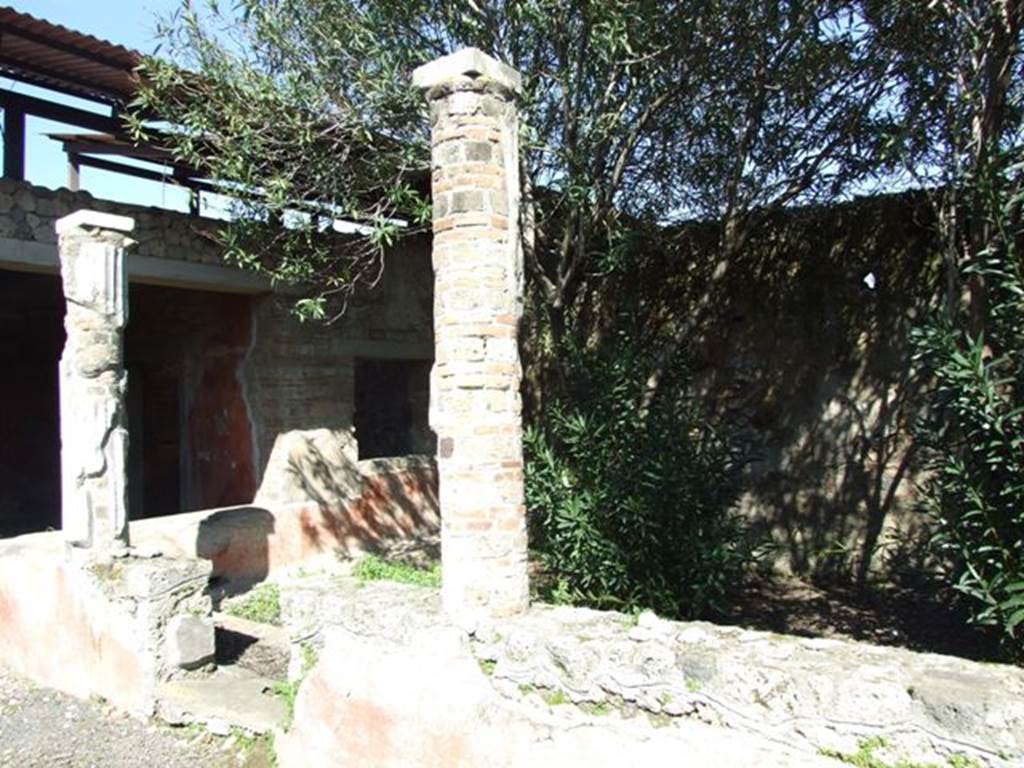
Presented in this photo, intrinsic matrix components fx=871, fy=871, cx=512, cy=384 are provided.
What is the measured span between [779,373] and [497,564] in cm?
454

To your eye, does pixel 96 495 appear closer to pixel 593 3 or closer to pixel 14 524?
pixel 593 3

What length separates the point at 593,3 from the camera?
5156mm

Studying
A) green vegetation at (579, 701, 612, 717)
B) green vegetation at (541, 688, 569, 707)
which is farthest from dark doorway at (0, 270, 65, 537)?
green vegetation at (579, 701, 612, 717)

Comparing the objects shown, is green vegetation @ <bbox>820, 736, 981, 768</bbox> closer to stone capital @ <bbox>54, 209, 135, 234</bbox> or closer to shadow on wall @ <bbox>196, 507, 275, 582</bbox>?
stone capital @ <bbox>54, 209, 135, 234</bbox>

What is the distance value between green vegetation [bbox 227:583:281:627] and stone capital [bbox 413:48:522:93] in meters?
4.02

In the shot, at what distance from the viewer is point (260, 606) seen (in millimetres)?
6641

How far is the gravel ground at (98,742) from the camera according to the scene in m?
4.22

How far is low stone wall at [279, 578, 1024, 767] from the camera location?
98.5 inches

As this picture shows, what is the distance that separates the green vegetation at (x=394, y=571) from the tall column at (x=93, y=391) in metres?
2.15

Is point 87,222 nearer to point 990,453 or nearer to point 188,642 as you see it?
point 188,642

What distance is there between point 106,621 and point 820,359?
5500 mm

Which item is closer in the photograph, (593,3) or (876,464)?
(593,3)

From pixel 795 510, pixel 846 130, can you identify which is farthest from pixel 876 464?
pixel 846 130

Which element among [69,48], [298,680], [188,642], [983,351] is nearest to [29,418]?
[69,48]
